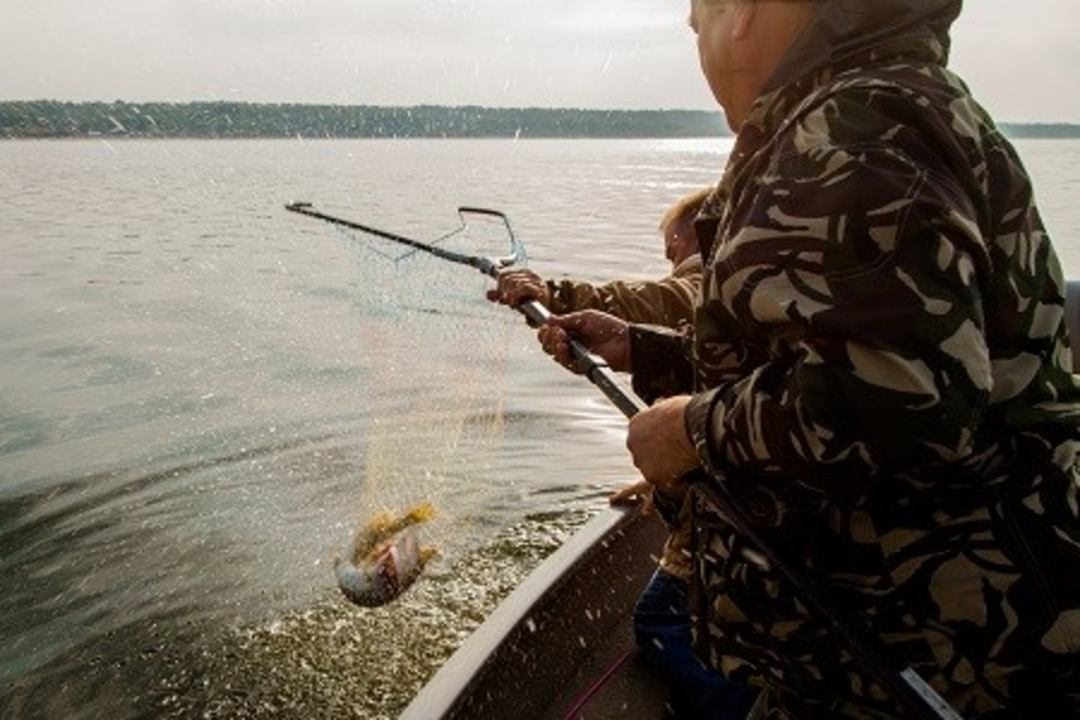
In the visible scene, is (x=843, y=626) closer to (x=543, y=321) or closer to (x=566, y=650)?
(x=543, y=321)

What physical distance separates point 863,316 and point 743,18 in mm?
701

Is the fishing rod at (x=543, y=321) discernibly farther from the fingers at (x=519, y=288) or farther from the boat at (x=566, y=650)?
the boat at (x=566, y=650)

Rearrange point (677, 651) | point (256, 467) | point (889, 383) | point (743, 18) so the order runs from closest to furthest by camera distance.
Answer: point (889, 383) < point (743, 18) < point (677, 651) < point (256, 467)

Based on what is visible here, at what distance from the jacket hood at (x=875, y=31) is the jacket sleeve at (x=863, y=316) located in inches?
10.3

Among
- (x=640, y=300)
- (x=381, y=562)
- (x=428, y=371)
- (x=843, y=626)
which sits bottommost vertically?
(x=428, y=371)

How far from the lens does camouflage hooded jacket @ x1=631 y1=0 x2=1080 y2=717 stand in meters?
1.40

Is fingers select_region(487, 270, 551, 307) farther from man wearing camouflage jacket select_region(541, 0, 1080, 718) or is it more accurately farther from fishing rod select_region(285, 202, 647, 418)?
man wearing camouflage jacket select_region(541, 0, 1080, 718)

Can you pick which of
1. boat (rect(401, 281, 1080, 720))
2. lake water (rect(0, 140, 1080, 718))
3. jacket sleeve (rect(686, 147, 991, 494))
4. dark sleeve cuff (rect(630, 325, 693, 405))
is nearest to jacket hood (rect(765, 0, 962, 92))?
jacket sleeve (rect(686, 147, 991, 494))

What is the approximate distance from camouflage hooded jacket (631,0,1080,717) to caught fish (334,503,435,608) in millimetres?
5034

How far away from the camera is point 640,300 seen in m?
4.53

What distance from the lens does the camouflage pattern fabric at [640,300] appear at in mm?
4488

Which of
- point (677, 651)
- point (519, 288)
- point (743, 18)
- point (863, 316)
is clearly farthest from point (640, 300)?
point (863, 316)

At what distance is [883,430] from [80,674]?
6.23 meters

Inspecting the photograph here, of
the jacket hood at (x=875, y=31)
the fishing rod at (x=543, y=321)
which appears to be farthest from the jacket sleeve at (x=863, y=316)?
the fishing rod at (x=543, y=321)
